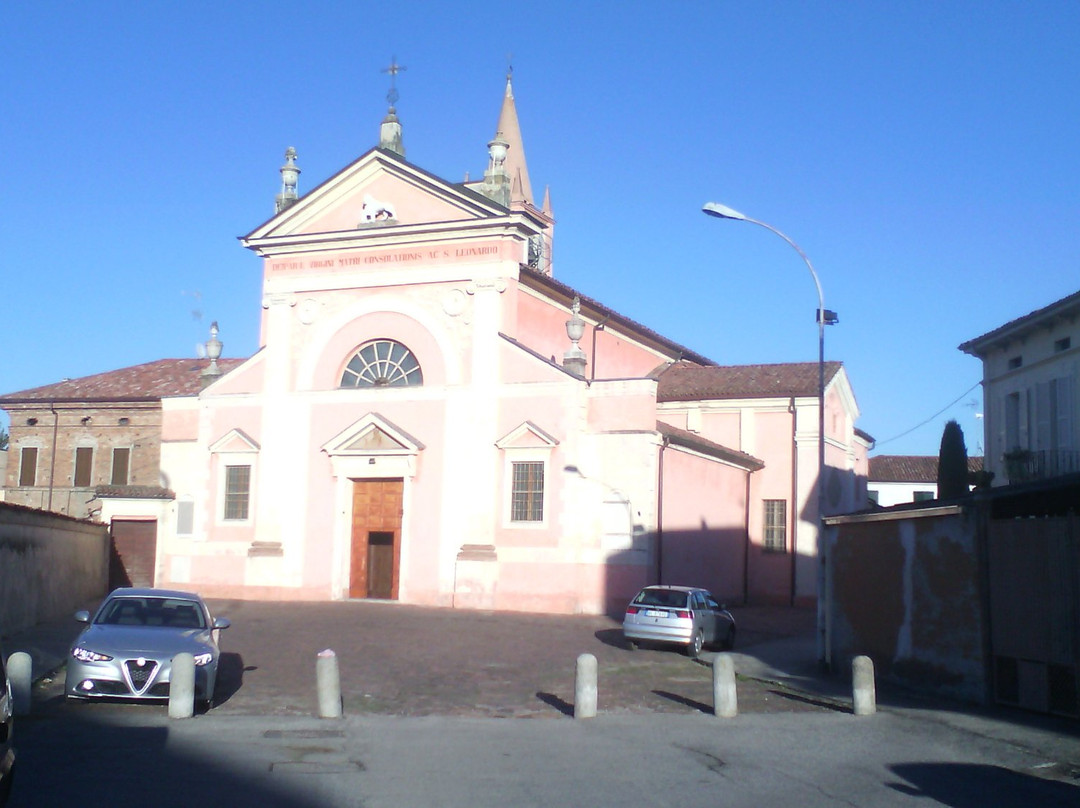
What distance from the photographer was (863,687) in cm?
1431

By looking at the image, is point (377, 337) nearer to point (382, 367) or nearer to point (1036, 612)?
point (382, 367)

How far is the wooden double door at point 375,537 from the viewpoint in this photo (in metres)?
30.5

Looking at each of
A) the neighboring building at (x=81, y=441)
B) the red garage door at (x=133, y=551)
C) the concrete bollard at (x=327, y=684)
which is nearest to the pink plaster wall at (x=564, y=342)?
the red garage door at (x=133, y=551)

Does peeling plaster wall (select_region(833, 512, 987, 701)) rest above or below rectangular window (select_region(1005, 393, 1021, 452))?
below

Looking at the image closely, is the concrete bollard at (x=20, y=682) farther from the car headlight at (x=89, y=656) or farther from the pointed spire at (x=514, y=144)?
the pointed spire at (x=514, y=144)

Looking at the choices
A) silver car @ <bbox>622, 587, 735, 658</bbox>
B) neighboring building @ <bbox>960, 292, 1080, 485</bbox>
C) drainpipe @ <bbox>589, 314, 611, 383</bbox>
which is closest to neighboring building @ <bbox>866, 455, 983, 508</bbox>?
drainpipe @ <bbox>589, 314, 611, 383</bbox>

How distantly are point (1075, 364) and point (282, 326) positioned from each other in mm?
20467

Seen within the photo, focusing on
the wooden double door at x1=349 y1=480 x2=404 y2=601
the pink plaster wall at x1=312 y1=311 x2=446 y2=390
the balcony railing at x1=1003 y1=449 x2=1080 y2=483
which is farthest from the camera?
the pink plaster wall at x1=312 y1=311 x2=446 y2=390

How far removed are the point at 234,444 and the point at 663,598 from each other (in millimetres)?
15179

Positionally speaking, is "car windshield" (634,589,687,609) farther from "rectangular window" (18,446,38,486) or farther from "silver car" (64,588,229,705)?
"rectangular window" (18,446,38,486)

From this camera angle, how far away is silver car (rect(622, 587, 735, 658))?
21.3 metres

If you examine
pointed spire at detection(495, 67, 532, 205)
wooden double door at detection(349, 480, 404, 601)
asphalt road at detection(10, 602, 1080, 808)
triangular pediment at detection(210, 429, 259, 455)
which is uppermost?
pointed spire at detection(495, 67, 532, 205)

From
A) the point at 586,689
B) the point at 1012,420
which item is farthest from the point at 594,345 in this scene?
the point at 586,689

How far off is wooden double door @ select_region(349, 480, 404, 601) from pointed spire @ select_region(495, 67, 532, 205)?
20.5 metres
